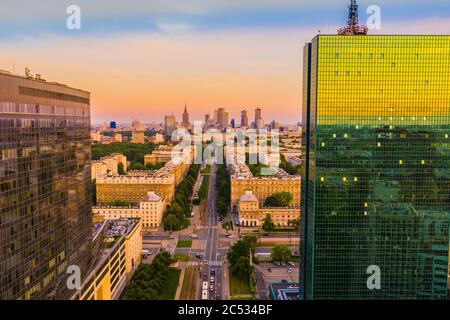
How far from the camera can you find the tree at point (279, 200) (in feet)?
157

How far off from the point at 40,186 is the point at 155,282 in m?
13.8

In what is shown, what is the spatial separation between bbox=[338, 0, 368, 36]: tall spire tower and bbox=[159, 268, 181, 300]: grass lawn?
1825 centimetres

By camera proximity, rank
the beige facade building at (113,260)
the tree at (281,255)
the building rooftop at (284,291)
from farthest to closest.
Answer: the tree at (281,255) < the building rooftop at (284,291) < the beige facade building at (113,260)

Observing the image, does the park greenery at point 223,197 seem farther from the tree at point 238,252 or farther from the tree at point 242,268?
the tree at point 242,268

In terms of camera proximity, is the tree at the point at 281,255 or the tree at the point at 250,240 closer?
the tree at the point at 281,255

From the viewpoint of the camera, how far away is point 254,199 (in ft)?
148

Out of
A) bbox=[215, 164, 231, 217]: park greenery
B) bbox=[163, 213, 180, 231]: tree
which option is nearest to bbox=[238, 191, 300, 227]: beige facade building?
bbox=[215, 164, 231, 217]: park greenery

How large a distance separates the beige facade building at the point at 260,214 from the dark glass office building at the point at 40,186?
27.5 m

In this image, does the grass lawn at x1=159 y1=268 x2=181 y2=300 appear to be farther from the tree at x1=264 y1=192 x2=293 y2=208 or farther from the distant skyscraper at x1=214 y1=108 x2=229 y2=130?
the distant skyscraper at x1=214 y1=108 x2=229 y2=130

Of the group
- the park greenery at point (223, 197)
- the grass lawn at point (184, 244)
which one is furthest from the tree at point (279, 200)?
the grass lawn at point (184, 244)

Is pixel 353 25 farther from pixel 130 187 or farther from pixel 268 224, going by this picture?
pixel 130 187

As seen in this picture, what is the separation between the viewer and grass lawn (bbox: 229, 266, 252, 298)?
2634 cm

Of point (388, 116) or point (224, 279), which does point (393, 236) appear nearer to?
point (388, 116)
